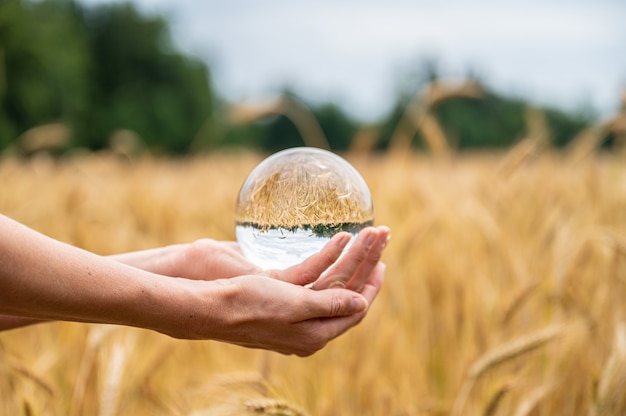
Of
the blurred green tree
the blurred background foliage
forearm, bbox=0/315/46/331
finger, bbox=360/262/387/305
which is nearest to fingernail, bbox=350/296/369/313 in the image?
finger, bbox=360/262/387/305

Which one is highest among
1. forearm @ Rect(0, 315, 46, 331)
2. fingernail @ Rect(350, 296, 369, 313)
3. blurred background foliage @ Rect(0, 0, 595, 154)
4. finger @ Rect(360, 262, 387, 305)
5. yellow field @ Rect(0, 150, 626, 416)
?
fingernail @ Rect(350, 296, 369, 313)

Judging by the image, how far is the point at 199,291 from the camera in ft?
2.81

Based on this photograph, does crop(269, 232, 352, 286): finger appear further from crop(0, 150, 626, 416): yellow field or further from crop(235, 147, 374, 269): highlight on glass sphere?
crop(0, 150, 626, 416): yellow field

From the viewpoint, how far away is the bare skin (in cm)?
76

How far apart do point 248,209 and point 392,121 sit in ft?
65.4

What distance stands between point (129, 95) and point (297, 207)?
2498cm

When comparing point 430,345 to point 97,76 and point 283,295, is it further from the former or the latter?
point 97,76

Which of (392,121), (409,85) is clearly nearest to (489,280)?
(392,121)

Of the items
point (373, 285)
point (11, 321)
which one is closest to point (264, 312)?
point (373, 285)

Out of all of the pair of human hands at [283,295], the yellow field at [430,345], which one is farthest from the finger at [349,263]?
the yellow field at [430,345]

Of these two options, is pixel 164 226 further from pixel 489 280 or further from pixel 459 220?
pixel 489 280

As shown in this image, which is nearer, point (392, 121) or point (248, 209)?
point (248, 209)

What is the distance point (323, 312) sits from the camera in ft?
3.03

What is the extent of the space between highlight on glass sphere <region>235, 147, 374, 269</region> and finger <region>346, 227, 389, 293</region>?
65mm
